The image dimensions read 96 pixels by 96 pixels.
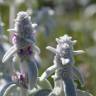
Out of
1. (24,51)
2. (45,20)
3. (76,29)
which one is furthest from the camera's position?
(76,29)

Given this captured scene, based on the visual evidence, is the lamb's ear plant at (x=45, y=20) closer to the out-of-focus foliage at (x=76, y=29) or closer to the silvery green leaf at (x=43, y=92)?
the out-of-focus foliage at (x=76, y=29)

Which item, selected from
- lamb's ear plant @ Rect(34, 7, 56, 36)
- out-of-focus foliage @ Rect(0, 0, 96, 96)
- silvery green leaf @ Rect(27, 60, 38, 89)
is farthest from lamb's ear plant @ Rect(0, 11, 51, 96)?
lamb's ear plant @ Rect(34, 7, 56, 36)

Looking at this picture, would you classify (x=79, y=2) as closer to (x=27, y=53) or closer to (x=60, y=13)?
(x=60, y=13)

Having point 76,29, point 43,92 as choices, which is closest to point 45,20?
point 43,92

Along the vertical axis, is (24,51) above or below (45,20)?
below

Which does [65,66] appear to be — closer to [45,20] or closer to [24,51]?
[24,51]

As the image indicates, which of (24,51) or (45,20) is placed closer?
(24,51)

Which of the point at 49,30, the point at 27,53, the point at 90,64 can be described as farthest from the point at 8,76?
the point at 90,64
